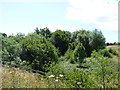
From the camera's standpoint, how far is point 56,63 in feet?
15.6

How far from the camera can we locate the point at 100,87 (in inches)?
144

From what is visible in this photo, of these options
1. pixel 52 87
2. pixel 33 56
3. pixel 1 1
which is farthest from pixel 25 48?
pixel 52 87

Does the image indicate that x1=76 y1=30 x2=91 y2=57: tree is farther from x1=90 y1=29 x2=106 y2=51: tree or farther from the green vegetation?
x1=90 y1=29 x2=106 y2=51: tree

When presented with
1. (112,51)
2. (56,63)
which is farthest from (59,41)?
(56,63)

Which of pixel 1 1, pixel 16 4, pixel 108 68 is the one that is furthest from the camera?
pixel 16 4

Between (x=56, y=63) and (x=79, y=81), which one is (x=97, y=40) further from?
(x=79, y=81)

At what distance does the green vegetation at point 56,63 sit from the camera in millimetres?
3695

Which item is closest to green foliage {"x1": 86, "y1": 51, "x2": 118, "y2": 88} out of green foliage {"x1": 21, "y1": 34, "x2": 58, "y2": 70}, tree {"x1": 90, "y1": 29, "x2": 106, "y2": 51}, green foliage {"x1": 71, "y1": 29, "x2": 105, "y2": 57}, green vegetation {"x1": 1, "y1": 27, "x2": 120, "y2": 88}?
green vegetation {"x1": 1, "y1": 27, "x2": 120, "y2": 88}

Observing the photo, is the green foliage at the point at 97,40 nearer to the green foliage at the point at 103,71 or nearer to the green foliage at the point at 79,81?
the green foliage at the point at 103,71

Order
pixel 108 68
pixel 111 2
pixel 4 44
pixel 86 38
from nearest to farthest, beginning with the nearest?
pixel 108 68 → pixel 111 2 → pixel 4 44 → pixel 86 38

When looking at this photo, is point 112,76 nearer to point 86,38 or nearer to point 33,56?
point 33,56

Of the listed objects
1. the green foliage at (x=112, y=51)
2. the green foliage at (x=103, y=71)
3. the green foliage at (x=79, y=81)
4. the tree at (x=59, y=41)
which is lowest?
the green foliage at (x=112, y=51)

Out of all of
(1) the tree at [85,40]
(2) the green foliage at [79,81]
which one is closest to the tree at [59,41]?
(1) the tree at [85,40]

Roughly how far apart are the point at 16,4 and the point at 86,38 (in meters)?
19.7
